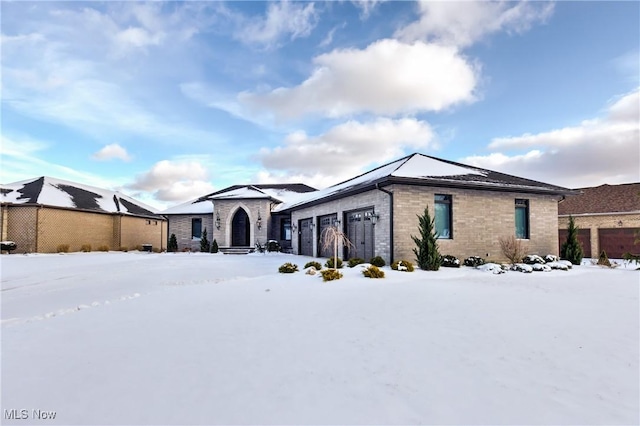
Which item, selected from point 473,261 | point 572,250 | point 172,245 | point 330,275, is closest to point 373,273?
point 330,275

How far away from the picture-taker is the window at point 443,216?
1302 cm

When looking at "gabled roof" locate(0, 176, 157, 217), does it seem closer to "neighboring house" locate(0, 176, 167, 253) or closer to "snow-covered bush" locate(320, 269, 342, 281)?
"neighboring house" locate(0, 176, 167, 253)

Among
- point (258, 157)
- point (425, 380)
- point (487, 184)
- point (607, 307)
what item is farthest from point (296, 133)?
point (425, 380)

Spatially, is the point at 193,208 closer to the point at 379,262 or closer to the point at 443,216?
the point at 379,262

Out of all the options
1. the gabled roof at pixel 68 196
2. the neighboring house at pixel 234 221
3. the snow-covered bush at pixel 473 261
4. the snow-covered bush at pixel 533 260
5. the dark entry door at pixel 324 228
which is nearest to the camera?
the snow-covered bush at pixel 473 261

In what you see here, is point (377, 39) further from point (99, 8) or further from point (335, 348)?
point (335, 348)

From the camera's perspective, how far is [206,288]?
8445 mm

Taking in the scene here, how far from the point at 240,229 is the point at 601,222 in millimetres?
25035

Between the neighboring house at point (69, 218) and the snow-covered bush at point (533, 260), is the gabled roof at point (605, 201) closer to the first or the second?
the snow-covered bush at point (533, 260)

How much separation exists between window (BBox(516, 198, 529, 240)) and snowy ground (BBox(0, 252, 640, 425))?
288 inches

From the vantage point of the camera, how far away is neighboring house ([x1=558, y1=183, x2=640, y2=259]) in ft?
62.1

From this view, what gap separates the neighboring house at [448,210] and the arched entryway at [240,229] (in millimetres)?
12275

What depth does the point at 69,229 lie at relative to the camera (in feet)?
80.7

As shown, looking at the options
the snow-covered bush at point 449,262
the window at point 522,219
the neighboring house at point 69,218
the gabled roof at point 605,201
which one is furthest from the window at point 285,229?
the gabled roof at point 605,201
